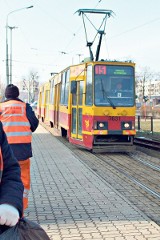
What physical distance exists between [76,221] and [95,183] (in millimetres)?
2540

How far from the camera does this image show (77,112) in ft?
43.6

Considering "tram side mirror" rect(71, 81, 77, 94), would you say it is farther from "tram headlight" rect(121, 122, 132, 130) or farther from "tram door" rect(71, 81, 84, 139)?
"tram headlight" rect(121, 122, 132, 130)

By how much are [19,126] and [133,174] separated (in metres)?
4.82

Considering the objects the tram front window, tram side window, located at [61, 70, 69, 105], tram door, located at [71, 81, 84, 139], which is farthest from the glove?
tram side window, located at [61, 70, 69, 105]

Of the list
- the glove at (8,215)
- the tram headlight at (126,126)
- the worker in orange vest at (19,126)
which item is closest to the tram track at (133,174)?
the tram headlight at (126,126)

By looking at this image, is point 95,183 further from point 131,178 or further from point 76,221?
point 76,221

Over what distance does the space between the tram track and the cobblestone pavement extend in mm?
304

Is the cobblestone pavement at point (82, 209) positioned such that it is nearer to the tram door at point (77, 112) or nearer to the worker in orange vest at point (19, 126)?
the worker in orange vest at point (19, 126)

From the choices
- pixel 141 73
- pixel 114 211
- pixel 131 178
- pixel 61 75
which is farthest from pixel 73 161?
pixel 141 73

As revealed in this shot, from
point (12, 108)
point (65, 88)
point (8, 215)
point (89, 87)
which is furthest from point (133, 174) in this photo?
point (8, 215)

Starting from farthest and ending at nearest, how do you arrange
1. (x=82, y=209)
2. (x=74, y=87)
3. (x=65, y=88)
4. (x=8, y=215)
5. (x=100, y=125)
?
1. (x=65, y=88)
2. (x=74, y=87)
3. (x=100, y=125)
4. (x=82, y=209)
5. (x=8, y=215)

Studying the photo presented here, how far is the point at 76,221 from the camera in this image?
199 inches

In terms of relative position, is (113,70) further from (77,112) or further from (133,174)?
(133,174)

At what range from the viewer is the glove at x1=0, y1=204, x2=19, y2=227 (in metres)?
1.81
